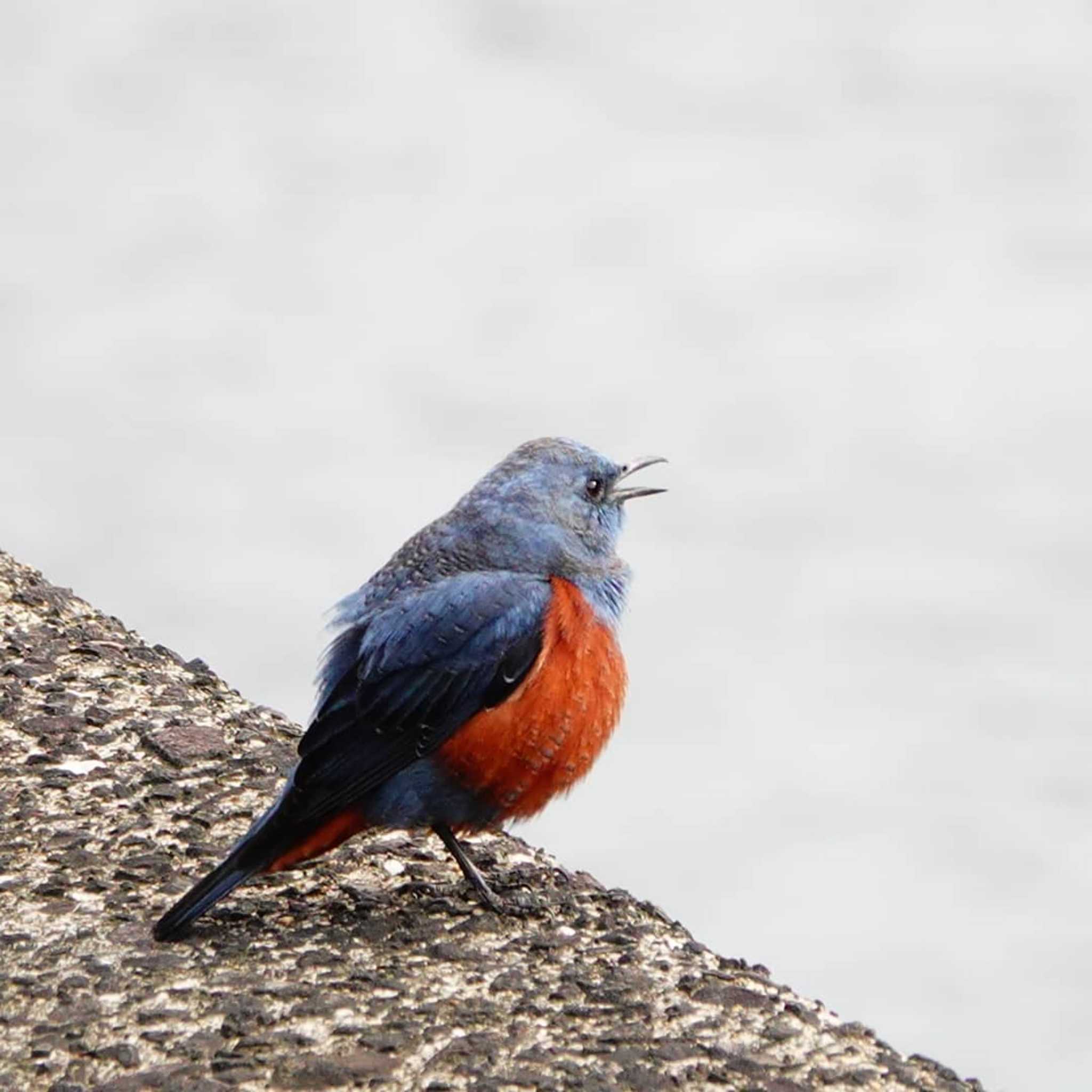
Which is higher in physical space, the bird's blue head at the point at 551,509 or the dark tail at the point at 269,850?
the bird's blue head at the point at 551,509

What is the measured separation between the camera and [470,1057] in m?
3.11

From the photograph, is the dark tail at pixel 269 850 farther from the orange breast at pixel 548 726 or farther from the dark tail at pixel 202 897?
the orange breast at pixel 548 726

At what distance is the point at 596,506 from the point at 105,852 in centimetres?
115

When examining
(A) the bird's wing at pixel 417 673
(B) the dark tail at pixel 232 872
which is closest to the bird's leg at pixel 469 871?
(A) the bird's wing at pixel 417 673

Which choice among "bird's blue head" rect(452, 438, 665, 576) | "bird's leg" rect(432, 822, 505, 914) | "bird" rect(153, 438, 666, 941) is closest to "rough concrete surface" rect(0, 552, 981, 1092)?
"bird's leg" rect(432, 822, 505, 914)

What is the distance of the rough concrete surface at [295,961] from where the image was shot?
10.2ft

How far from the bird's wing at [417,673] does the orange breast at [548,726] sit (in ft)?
0.08

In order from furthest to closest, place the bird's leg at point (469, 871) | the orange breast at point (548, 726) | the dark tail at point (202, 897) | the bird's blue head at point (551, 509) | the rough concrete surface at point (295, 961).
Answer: the bird's blue head at point (551, 509), the orange breast at point (548, 726), the bird's leg at point (469, 871), the dark tail at point (202, 897), the rough concrete surface at point (295, 961)

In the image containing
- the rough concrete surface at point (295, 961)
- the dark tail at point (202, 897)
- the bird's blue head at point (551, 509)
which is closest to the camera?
the rough concrete surface at point (295, 961)

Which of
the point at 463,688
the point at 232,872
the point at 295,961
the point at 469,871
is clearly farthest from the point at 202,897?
the point at 463,688

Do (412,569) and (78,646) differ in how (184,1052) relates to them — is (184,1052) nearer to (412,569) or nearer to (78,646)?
(412,569)

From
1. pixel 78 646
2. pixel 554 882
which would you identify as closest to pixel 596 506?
pixel 554 882

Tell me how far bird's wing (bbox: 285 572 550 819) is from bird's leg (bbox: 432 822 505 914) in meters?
0.14

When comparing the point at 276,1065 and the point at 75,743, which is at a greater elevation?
the point at 75,743
